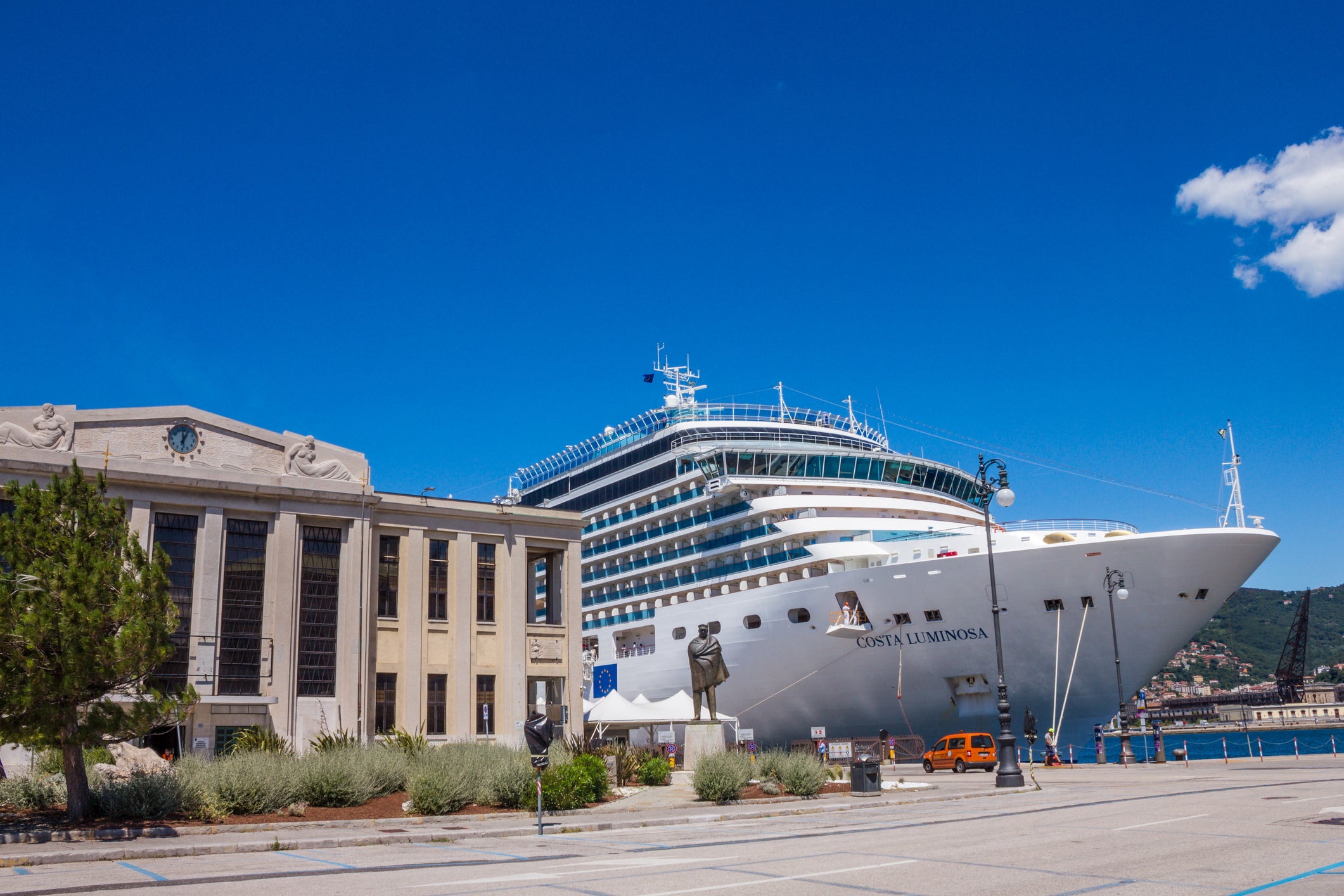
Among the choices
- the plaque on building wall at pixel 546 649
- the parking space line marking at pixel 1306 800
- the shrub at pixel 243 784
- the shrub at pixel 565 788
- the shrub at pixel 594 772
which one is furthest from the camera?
the plaque on building wall at pixel 546 649

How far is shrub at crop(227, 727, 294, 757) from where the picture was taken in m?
23.9

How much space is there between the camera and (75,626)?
15.4 metres

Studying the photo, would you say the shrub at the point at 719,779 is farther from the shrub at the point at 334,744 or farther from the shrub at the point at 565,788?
the shrub at the point at 334,744

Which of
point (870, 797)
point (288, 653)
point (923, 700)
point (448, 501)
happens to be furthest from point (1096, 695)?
point (288, 653)

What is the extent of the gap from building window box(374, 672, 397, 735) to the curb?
13937 millimetres

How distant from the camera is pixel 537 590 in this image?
60875 mm

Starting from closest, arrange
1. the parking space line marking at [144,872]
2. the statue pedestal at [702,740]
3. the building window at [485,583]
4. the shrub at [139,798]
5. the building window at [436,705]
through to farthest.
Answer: the parking space line marking at [144,872] < the shrub at [139,798] < the statue pedestal at [702,740] < the building window at [436,705] < the building window at [485,583]

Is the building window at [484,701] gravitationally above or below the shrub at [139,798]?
above

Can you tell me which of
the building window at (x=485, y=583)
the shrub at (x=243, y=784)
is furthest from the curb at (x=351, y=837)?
the building window at (x=485, y=583)

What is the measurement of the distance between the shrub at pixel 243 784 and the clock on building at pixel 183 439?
13255 millimetres

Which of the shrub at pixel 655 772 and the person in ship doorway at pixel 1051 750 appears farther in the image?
the person in ship doorway at pixel 1051 750

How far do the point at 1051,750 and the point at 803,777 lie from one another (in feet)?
57.5

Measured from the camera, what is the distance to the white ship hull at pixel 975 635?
1283 inches

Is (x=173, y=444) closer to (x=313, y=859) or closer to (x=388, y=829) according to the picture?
(x=388, y=829)
